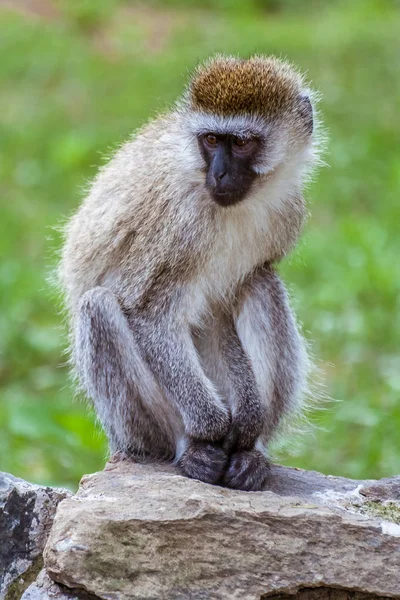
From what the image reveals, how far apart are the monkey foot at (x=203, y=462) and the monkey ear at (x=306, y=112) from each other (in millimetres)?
1795

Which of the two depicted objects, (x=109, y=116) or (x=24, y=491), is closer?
(x=24, y=491)

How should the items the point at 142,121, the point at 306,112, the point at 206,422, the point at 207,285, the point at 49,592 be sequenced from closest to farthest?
the point at 49,592, the point at 206,422, the point at 207,285, the point at 306,112, the point at 142,121

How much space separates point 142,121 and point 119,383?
16.1 feet

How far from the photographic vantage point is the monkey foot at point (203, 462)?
504 centimetres

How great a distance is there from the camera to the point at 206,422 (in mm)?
5160

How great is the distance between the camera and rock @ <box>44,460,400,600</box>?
4223mm

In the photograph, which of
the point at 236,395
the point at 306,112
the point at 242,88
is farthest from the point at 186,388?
the point at 306,112

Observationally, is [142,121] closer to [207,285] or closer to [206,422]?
[207,285]

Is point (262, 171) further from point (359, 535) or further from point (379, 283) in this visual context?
point (379, 283)

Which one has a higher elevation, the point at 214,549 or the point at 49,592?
the point at 214,549

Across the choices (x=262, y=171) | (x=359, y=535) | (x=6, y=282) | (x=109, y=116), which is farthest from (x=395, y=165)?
(x=359, y=535)

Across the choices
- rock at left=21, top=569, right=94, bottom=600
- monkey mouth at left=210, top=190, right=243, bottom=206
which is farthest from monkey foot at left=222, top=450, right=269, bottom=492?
monkey mouth at left=210, top=190, right=243, bottom=206

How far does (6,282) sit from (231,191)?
5.42m

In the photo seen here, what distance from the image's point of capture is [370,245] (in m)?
10.5
